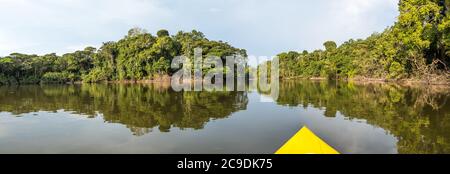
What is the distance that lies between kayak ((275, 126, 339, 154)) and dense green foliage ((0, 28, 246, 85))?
4769 cm

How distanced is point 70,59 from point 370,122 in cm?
6123

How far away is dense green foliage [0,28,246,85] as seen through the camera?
2078 inches

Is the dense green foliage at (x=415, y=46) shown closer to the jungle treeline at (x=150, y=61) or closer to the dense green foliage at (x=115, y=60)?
the jungle treeline at (x=150, y=61)

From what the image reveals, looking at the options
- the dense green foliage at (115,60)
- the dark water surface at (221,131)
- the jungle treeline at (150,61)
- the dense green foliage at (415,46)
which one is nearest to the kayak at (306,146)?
the dark water surface at (221,131)

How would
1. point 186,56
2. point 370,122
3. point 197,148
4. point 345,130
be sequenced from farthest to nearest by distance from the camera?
point 186,56 → point 370,122 → point 345,130 → point 197,148

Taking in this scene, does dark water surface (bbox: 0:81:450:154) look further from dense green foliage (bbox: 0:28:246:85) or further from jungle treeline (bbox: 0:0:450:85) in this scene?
dense green foliage (bbox: 0:28:246:85)

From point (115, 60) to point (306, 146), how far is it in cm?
6009

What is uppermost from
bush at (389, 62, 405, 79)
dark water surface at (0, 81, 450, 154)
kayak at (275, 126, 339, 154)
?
bush at (389, 62, 405, 79)

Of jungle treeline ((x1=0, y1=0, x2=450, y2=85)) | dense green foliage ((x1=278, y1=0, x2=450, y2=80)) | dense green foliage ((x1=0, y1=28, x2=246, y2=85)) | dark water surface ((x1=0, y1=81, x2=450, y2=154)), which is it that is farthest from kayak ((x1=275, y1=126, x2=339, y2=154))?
dense green foliage ((x1=0, y1=28, x2=246, y2=85))

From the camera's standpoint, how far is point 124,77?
57.3 metres
